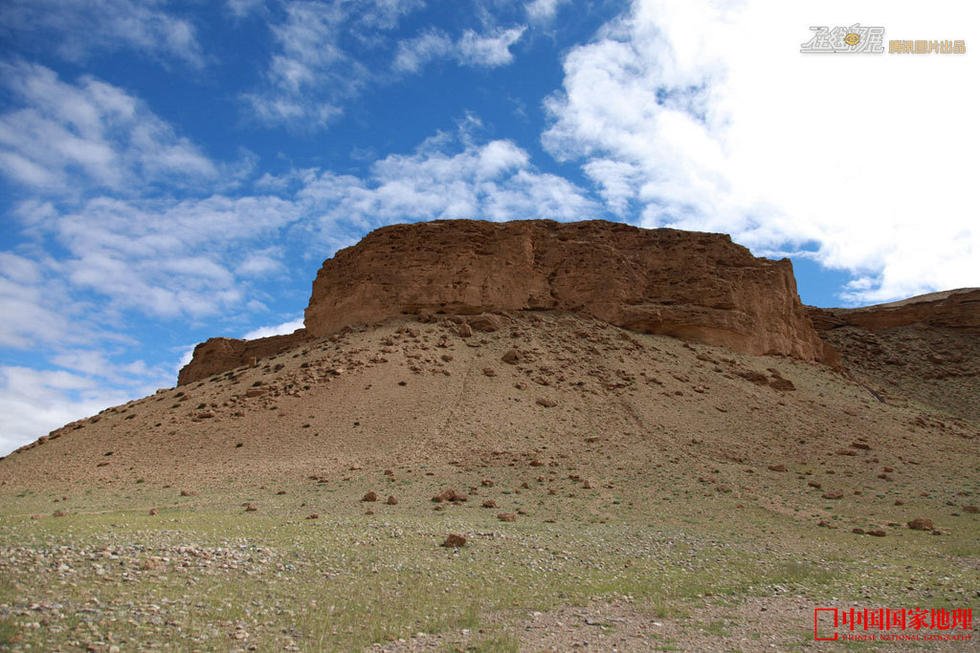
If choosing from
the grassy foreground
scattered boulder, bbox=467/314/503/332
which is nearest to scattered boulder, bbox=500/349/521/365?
scattered boulder, bbox=467/314/503/332

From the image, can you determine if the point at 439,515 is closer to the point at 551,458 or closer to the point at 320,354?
the point at 551,458

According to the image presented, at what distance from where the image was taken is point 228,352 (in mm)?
39625

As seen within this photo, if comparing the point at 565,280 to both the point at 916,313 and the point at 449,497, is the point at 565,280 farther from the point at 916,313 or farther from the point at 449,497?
the point at 916,313

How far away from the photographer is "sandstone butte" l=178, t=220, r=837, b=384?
104ft

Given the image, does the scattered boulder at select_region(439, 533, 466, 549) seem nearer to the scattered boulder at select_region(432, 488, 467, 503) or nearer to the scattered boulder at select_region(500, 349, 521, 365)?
the scattered boulder at select_region(432, 488, 467, 503)

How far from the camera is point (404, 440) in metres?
21.1

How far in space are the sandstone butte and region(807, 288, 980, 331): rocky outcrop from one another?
1505 centimetres

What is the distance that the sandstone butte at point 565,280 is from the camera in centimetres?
3177

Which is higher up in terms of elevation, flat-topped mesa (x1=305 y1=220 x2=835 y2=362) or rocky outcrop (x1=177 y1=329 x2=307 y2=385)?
flat-topped mesa (x1=305 y1=220 x2=835 y2=362)

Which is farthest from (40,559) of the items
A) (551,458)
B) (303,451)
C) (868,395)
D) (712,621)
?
(868,395)

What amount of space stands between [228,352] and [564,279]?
71.8 feet

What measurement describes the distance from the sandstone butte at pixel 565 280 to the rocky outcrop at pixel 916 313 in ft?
49.4

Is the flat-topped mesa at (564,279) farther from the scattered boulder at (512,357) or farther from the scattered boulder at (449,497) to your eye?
the scattered boulder at (449,497)

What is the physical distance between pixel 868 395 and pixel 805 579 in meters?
24.8
